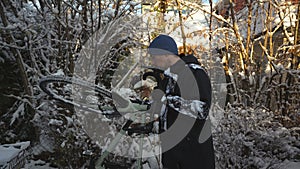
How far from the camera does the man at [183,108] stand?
2236 mm

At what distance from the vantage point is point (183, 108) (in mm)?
2221

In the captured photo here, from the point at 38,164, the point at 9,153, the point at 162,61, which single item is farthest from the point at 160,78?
the point at 38,164

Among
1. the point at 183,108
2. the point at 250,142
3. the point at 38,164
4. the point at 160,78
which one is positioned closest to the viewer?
the point at 183,108

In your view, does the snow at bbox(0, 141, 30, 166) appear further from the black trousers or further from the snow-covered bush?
the snow-covered bush

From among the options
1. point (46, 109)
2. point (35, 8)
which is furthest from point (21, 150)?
point (35, 8)

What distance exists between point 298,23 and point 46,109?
13.8 feet

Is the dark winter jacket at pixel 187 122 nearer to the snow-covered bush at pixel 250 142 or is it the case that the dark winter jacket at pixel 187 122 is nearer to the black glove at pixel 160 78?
the black glove at pixel 160 78

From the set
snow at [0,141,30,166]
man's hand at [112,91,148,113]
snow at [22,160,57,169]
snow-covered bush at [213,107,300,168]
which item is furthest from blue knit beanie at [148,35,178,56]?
snow at [22,160,57,169]

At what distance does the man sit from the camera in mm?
2236

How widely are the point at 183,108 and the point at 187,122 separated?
0.12 m

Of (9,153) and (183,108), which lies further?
(9,153)

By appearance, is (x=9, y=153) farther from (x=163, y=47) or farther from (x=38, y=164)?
(x=38, y=164)

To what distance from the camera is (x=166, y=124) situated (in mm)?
2393

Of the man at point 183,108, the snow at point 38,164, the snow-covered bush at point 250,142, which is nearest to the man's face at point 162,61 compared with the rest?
the man at point 183,108
